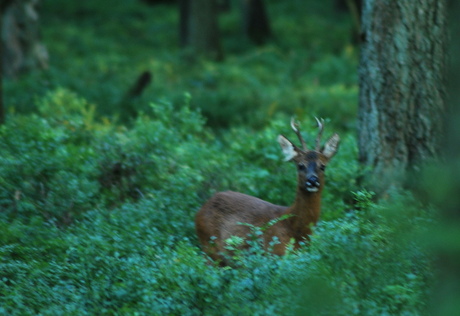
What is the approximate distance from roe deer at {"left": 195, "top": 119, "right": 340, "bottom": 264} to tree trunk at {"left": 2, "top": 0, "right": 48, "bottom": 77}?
13896 mm

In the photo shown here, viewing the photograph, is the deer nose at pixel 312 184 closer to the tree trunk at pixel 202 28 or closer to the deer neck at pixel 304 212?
the deer neck at pixel 304 212

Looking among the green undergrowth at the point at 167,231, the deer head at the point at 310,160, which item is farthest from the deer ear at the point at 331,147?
the green undergrowth at the point at 167,231

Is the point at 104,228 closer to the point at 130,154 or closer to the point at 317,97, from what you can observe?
the point at 130,154

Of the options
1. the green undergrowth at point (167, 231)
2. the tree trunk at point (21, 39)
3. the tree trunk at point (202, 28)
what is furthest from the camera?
the tree trunk at point (202, 28)

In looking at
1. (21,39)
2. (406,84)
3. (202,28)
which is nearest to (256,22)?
(202,28)

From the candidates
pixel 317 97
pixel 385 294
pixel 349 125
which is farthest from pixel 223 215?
pixel 317 97

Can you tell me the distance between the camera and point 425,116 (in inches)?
356

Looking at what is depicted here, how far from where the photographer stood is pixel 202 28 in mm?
25234

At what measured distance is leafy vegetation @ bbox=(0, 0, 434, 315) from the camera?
5844 millimetres

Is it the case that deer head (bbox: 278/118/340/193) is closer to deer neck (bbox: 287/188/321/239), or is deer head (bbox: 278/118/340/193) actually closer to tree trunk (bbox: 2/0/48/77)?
deer neck (bbox: 287/188/321/239)

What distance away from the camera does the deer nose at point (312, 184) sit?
7.92 metres

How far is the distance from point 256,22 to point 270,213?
21.3 meters

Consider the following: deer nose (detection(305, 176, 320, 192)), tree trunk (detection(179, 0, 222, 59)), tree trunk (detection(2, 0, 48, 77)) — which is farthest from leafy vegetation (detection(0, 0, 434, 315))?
tree trunk (detection(179, 0, 222, 59))

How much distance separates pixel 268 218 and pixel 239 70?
13.9 metres
